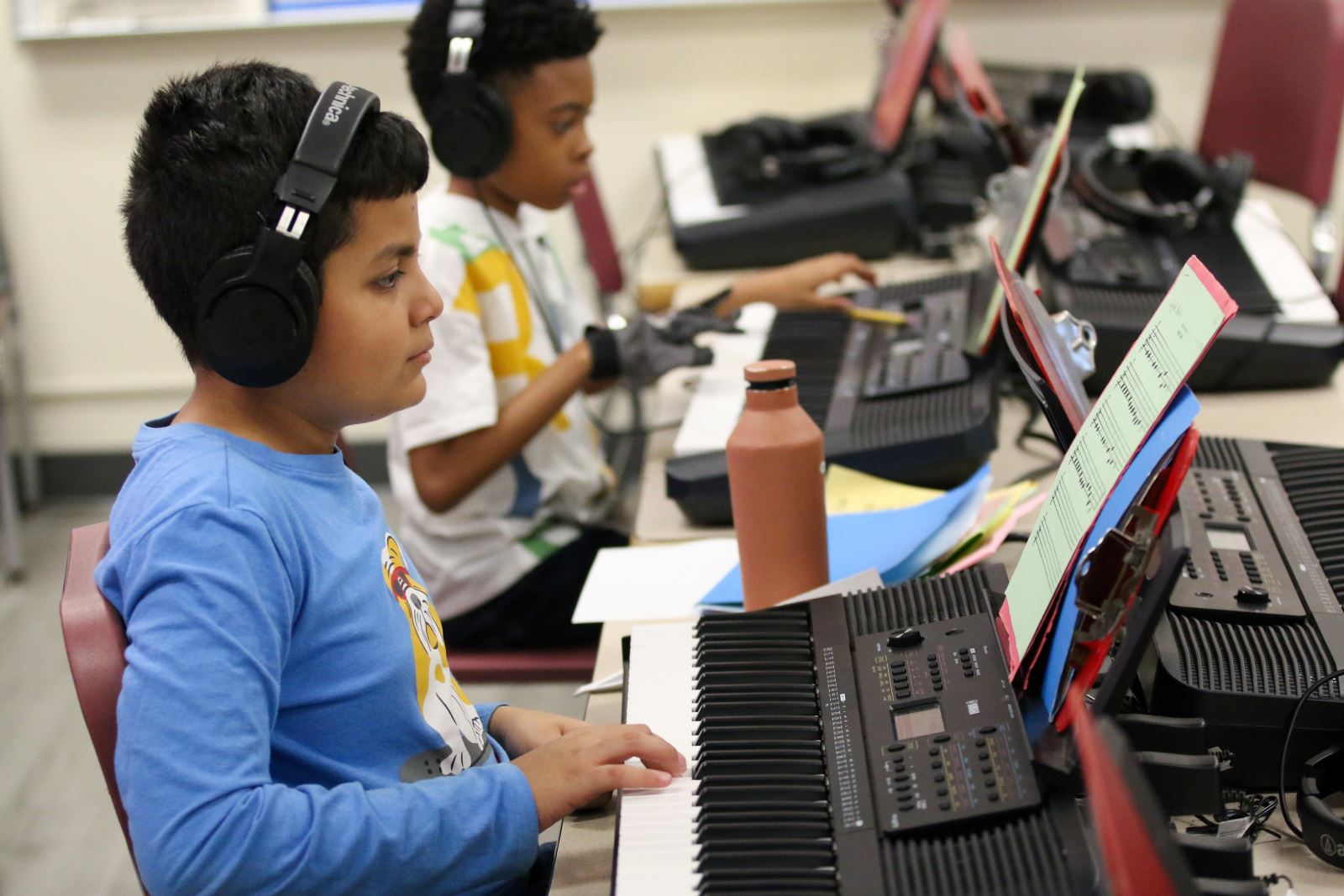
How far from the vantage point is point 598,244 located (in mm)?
2400

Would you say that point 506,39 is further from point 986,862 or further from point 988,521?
point 986,862

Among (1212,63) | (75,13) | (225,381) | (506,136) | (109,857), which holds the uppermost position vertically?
(225,381)

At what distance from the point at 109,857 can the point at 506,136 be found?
48.6 inches

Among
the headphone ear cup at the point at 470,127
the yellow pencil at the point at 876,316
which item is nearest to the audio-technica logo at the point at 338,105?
the headphone ear cup at the point at 470,127

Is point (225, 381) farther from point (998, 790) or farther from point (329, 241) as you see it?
point (998, 790)

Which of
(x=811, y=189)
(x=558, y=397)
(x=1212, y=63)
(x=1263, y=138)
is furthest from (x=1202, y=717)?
(x=1212, y=63)

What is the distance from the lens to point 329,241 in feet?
2.90

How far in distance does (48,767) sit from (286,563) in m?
1.63

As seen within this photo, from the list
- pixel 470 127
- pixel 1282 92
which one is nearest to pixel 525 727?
pixel 470 127

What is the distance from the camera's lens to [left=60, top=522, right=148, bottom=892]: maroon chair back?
2.58ft

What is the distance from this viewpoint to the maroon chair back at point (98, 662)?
787 mm

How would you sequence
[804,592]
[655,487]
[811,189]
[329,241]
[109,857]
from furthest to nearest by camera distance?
[811,189] → [109,857] → [655,487] → [804,592] → [329,241]

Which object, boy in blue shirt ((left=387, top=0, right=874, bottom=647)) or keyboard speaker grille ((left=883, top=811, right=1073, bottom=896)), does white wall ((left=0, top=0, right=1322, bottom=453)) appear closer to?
boy in blue shirt ((left=387, top=0, right=874, bottom=647))

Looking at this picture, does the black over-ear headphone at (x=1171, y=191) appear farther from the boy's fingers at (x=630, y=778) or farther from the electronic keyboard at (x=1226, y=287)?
the boy's fingers at (x=630, y=778)
